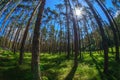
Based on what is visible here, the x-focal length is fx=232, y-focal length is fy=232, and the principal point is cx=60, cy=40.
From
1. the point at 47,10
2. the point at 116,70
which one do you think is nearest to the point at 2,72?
the point at 116,70

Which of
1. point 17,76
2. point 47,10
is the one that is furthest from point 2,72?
point 47,10

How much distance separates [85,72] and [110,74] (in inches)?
79.4

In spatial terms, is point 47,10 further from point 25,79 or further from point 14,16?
point 25,79

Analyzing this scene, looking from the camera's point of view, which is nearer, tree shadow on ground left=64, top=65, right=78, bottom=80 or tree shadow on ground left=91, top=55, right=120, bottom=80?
tree shadow on ground left=64, top=65, right=78, bottom=80

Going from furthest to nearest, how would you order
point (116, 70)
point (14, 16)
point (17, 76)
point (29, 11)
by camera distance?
1. point (14, 16)
2. point (29, 11)
3. point (116, 70)
4. point (17, 76)

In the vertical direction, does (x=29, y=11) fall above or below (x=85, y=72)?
above

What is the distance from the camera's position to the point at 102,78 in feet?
57.3

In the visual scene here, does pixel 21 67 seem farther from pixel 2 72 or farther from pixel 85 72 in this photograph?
pixel 85 72

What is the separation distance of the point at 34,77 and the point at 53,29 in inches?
1466

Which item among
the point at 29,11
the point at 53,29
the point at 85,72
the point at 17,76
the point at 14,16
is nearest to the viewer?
the point at 17,76

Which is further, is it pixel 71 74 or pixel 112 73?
pixel 112 73

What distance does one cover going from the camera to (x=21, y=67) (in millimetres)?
18891

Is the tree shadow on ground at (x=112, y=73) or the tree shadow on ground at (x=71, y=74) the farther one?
the tree shadow on ground at (x=112, y=73)

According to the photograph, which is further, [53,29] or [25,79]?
[53,29]
